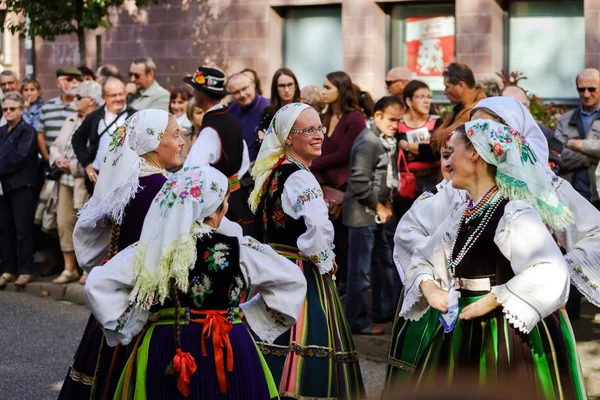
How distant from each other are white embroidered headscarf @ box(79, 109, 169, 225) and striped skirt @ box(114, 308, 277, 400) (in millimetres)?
1019

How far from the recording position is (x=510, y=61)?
1486cm

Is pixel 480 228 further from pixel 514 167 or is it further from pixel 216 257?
pixel 216 257

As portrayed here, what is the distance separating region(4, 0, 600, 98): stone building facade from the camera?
1458 centimetres

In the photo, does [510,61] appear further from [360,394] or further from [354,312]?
[360,394]

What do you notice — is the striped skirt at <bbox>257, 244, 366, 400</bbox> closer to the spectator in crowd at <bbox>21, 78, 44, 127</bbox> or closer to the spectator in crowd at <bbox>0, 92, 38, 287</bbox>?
the spectator in crowd at <bbox>0, 92, 38, 287</bbox>

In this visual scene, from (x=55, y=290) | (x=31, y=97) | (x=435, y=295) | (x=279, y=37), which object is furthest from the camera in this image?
(x=279, y=37)

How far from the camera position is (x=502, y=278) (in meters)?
5.04

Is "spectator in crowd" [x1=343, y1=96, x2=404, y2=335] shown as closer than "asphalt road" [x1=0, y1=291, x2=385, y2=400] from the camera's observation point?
No

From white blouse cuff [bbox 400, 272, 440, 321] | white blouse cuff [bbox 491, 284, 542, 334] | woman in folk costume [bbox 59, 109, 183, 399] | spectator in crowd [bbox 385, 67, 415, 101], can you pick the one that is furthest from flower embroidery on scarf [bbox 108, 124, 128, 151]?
spectator in crowd [bbox 385, 67, 415, 101]

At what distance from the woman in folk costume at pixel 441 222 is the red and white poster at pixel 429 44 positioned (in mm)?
9251

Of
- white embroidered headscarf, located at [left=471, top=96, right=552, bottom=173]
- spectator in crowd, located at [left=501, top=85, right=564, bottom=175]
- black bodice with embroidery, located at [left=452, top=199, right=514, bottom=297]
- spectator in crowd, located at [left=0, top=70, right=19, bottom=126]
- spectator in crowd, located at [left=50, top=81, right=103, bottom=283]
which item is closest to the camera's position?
black bodice with embroidery, located at [left=452, top=199, right=514, bottom=297]

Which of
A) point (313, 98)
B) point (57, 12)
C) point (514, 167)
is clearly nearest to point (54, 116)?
point (313, 98)

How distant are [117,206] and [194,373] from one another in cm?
127

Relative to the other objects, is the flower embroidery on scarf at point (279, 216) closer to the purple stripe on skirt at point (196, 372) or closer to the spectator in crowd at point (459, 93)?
the purple stripe on skirt at point (196, 372)
